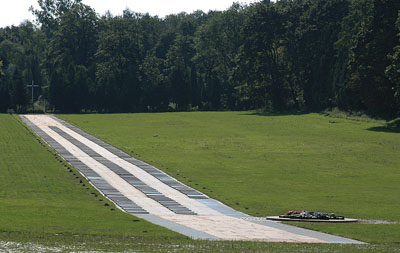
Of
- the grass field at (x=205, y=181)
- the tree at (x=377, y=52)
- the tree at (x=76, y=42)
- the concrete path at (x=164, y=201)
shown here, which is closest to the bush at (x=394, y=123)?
the tree at (x=377, y=52)

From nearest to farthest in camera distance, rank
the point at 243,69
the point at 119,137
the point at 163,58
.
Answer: the point at 119,137 < the point at 243,69 < the point at 163,58

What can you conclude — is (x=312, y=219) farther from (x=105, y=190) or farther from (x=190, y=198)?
(x=105, y=190)

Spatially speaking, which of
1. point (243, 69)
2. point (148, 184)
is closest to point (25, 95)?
point (243, 69)

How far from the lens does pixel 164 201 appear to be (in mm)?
35938

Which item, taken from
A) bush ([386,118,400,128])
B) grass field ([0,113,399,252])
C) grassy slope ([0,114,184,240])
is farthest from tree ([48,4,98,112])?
grassy slope ([0,114,184,240])

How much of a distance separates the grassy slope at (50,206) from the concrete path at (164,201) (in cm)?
121

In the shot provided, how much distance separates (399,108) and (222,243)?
218 ft

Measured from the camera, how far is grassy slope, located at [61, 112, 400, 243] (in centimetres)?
3470

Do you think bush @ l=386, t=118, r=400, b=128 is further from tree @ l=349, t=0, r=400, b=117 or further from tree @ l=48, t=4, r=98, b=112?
tree @ l=48, t=4, r=98, b=112

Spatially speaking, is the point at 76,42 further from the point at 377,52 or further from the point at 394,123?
the point at 394,123

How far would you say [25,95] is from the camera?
142625 millimetres

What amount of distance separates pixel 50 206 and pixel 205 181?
49.5 feet

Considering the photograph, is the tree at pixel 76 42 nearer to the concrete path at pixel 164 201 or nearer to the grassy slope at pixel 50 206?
the concrete path at pixel 164 201

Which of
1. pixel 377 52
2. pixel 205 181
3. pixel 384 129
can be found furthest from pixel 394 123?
pixel 205 181
